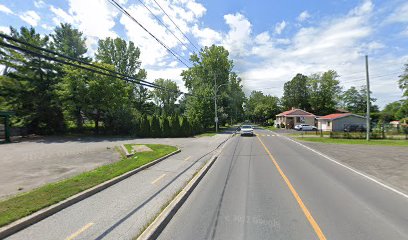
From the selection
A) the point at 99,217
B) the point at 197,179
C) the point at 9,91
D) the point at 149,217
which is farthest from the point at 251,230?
the point at 9,91

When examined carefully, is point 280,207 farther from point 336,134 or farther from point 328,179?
point 336,134

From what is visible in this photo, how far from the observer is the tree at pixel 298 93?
82812 mm

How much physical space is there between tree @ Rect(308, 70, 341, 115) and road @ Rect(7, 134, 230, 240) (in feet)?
258

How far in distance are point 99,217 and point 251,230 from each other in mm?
3520

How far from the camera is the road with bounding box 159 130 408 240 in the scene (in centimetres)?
472

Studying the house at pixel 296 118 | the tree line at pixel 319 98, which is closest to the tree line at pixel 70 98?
the house at pixel 296 118

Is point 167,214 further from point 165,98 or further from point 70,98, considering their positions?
point 165,98

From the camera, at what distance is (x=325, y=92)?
7656 cm

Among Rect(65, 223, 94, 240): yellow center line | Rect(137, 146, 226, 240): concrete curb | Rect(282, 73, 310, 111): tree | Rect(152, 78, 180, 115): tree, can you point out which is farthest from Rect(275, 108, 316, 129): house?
Rect(65, 223, 94, 240): yellow center line

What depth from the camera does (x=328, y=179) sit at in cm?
905

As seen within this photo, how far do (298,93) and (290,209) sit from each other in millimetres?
85147

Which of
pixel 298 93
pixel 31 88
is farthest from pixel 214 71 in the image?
pixel 298 93

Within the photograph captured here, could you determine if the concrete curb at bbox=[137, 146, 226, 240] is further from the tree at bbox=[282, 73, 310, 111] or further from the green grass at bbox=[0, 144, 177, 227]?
the tree at bbox=[282, 73, 310, 111]

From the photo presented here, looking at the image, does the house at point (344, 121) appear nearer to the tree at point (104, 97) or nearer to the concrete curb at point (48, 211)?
the tree at point (104, 97)
